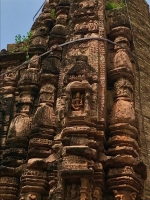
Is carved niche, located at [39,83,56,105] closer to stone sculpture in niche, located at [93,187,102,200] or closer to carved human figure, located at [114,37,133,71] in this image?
carved human figure, located at [114,37,133,71]

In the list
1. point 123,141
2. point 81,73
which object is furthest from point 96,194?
point 81,73

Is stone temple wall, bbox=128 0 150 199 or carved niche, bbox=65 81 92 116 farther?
stone temple wall, bbox=128 0 150 199

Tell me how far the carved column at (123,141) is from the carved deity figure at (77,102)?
0.63m

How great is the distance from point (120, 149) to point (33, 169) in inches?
54.9

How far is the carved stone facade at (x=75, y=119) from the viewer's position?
4984mm

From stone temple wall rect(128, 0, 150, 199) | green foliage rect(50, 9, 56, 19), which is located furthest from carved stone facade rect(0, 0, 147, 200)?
stone temple wall rect(128, 0, 150, 199)

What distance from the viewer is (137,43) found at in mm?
9961

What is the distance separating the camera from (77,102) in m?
5.54

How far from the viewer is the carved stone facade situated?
196 inches

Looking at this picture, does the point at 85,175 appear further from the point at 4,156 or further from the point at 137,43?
the point at 137,43

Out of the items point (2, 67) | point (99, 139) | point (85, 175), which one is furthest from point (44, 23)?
point (85, 175)

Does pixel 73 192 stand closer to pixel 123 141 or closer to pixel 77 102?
pixel 123 141

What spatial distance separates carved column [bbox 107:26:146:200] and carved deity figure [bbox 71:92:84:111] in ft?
2.07

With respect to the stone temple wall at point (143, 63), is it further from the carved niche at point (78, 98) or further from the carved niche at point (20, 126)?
the carved niche at point (20, 126)
